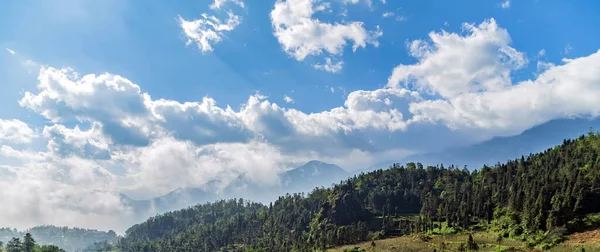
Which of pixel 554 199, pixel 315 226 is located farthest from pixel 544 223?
pixel 315 226

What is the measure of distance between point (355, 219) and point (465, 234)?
241 feet

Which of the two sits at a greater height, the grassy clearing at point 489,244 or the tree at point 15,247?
the tree at point 15,247

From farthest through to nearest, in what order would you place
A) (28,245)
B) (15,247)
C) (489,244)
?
(28,245), (15,247), (489,244)

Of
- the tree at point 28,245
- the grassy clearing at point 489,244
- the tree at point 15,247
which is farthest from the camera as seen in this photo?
the tree at point 28,245

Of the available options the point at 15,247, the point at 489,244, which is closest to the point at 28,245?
the point at 15,247

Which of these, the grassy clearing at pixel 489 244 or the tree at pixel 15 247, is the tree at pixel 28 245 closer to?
the tree at pixel 15 247

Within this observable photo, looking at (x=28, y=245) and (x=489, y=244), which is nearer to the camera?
(x=489, y=244)

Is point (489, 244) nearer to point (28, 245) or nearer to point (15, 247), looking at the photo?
point (28, 245)

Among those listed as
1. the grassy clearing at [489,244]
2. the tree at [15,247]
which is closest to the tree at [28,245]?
the tree at [15,247]

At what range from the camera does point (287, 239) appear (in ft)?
619

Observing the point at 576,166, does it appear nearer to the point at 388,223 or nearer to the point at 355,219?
the point at 388,223

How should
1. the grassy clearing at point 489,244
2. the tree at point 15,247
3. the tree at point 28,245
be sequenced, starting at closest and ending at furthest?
the grassy clearing at point 489,244, the tree at point 15,247, the tree at point 28,245

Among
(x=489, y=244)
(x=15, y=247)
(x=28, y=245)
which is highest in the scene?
(x=28, y=245)

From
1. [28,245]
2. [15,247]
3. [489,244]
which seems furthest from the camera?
[28,245]
